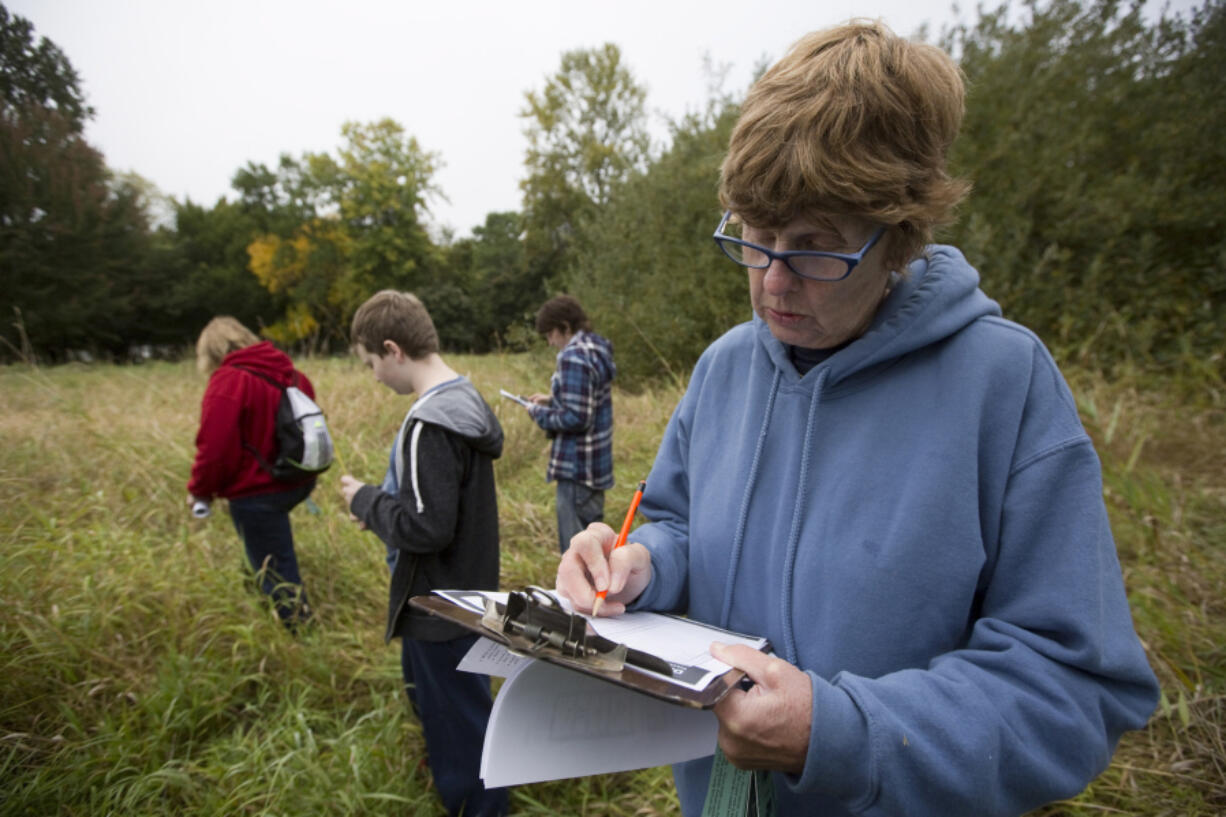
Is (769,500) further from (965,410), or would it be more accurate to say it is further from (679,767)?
(679,767)

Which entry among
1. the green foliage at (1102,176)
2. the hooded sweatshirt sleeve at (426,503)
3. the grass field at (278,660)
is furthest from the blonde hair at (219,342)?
the green foliage at (1102,176)

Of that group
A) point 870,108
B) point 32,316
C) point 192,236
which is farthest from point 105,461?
point 192,236

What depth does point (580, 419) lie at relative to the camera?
13.3 feet

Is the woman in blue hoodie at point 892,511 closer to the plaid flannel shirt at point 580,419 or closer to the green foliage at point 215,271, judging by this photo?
the plaid flannel shirt at point 580,419

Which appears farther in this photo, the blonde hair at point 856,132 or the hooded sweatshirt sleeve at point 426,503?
the hooded sweatshirt sleeve at point 426,503

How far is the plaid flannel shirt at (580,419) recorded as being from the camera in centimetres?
405

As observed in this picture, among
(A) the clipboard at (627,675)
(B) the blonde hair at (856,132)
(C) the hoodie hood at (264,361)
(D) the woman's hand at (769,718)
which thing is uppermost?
(B) the blonde hair at (856,132)

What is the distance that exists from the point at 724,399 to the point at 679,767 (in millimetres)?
747

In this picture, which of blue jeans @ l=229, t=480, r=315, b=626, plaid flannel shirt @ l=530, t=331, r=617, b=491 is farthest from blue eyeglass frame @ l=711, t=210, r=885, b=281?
blue jeans @ l=229, t=480, r=315, b=626

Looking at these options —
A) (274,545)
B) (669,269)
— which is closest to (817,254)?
(274,545)

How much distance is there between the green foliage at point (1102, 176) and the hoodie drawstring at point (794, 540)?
6.32 m

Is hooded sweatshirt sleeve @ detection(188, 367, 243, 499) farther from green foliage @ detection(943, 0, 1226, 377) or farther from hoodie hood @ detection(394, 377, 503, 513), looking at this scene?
green foliage @ detection(943, 0, 1226, 377)

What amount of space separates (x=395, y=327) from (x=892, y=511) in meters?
2.03

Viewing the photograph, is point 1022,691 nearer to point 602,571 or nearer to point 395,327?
point 602,571
